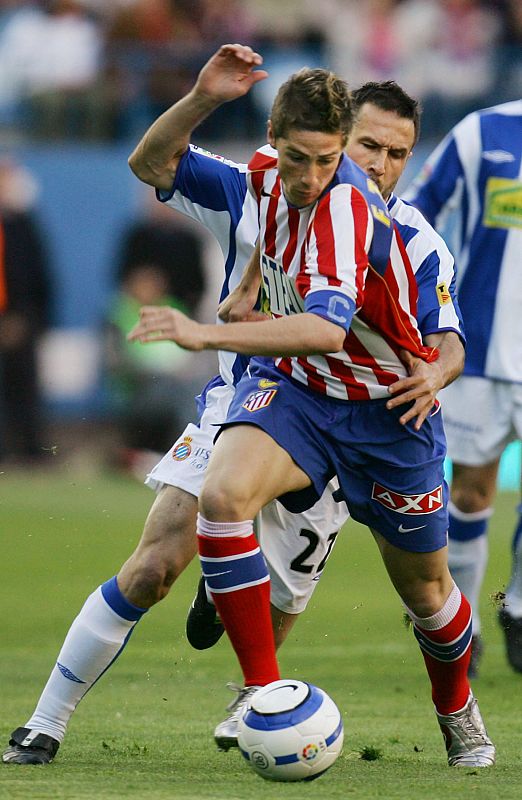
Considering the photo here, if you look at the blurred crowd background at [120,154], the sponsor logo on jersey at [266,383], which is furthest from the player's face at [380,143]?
the blurred crowd background at [120,154]

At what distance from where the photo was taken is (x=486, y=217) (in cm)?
766

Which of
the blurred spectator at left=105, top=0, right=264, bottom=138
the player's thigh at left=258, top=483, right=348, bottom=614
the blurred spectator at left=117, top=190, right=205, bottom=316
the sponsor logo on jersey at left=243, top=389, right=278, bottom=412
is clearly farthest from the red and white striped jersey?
the blurred spectator at left=105, top=0, right=264, bottom=138

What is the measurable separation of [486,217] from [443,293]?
2629 mm

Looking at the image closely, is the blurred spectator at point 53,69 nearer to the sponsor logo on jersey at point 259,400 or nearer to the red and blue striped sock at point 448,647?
the sponsor logo on jersey at point 259,400

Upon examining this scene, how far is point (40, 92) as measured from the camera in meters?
16.8

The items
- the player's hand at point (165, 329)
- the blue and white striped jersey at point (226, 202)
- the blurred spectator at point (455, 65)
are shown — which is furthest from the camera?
the blurred spectator at point (455, 65)

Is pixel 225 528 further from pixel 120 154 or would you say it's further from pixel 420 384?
pixel 120 154

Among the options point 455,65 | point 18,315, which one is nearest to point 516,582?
point 18,315

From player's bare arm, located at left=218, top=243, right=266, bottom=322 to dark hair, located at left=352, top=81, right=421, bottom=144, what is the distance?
676 mm

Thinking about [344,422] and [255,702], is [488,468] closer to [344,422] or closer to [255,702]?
[344,422]

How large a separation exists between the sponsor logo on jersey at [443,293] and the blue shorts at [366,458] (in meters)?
0.47

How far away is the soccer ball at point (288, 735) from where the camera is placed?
4309 millimetres

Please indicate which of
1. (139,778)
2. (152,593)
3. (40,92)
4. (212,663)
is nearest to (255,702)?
(139,778)

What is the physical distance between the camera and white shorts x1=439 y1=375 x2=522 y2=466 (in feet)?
24.8
